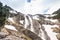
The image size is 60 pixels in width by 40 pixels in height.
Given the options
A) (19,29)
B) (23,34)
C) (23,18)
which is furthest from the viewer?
(23,18)

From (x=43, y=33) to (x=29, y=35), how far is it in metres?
7.50

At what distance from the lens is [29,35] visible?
97.5ft

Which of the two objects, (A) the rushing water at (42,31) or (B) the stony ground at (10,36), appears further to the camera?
(A) the rushing water at (42,31)

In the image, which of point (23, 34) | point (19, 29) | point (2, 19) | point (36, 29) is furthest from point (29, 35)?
point (36, 29)

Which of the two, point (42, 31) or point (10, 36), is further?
point (42, 31)

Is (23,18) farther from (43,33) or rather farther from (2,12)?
(2,12)

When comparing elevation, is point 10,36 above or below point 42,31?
above

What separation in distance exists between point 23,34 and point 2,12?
5.76m

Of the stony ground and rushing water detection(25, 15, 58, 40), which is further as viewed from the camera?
rushing water detection(25, 15, 58, 40)

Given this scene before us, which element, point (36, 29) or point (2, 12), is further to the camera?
point (36, 29)

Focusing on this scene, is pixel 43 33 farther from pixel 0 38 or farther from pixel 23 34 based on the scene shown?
pixel 0 38

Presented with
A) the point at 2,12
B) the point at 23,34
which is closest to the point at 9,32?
the point at 23,34

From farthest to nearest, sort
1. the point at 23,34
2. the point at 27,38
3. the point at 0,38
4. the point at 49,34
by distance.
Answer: the point at 49,34 < the point at 23,34 < the point at 27,38 < the point at 0,38

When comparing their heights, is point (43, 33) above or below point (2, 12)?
below
